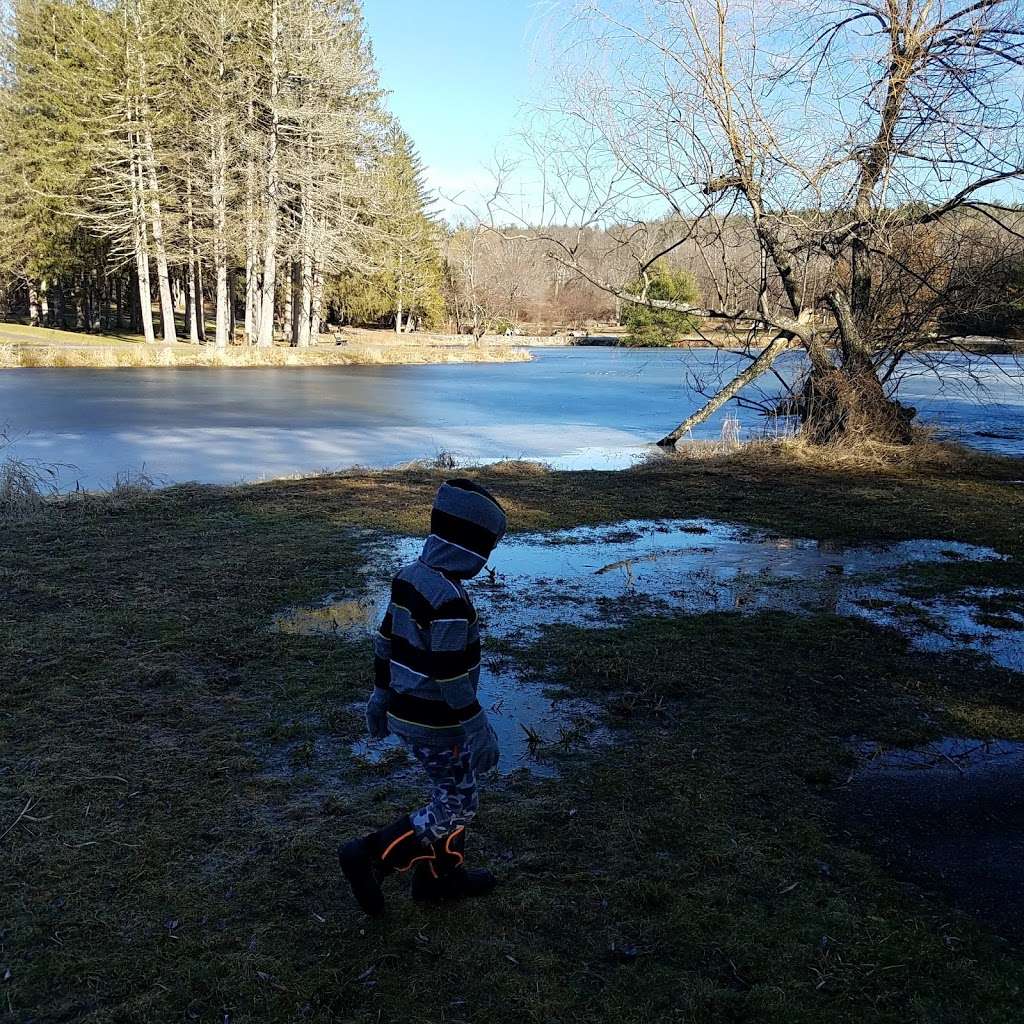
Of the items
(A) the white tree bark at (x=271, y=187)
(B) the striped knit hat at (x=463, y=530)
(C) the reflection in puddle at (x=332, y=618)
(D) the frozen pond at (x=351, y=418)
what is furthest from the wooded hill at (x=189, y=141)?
(B) the striped knit hat at (x=463, y=530)

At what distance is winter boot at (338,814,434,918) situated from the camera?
253cm

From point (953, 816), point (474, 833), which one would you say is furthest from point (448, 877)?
point (953, 816)

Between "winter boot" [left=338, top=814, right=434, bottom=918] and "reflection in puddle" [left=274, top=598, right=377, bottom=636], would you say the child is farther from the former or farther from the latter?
"reflection in puddle" [left=274, top=598, right=377, bottom=636]

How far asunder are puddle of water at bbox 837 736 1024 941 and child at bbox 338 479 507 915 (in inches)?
58.3

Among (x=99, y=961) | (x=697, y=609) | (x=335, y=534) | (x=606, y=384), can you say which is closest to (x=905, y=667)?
(x=697, y=609)

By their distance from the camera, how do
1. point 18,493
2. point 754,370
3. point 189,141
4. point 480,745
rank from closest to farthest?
point 480,745 < point 18,493 < point 754,370 < point 189,141

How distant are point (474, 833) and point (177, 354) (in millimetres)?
31743

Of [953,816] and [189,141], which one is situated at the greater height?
[189,141]

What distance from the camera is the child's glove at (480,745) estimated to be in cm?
248

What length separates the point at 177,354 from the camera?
31531 mm

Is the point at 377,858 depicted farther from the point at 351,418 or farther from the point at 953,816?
the point at 351,418

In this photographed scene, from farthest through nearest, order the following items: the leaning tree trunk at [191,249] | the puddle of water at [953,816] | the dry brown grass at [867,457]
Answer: the leaning tree trunk at [191,249], the dry brown grass at [867,457], the puddle of water at [953,816]

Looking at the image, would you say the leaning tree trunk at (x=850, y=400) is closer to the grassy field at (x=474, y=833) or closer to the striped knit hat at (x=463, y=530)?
the grassy field at (x=474, y=833)

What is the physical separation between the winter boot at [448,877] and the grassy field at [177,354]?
1181 inches
